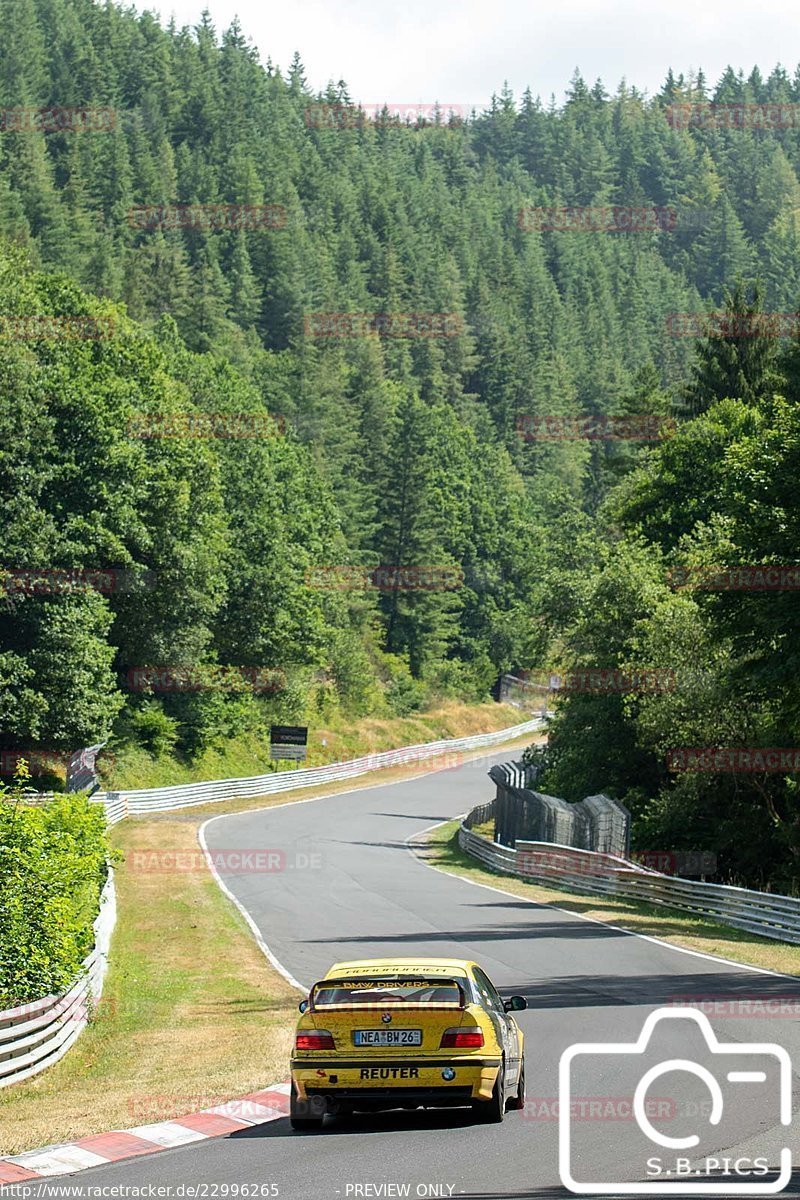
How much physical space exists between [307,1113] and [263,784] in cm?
6007

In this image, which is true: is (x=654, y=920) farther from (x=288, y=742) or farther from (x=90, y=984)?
(x=288, y=742)

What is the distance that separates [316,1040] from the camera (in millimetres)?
12539

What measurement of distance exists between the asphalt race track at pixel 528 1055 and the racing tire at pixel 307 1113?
116mm

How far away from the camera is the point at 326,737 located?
91812 millimetres

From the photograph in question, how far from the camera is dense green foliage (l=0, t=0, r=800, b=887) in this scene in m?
44.8

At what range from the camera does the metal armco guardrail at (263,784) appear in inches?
2338

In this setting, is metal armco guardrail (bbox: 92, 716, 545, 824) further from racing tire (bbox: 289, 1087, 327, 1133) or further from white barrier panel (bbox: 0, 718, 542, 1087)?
racing tire (bbox: 289, 1087, 327, 1133)

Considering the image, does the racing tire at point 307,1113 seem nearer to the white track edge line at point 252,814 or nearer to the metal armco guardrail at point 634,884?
the white track edge line at point 252,814

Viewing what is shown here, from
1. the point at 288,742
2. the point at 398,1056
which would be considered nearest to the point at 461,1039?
the point at 398,1056

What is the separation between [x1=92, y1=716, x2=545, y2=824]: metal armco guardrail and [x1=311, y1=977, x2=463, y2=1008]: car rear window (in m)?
38.6

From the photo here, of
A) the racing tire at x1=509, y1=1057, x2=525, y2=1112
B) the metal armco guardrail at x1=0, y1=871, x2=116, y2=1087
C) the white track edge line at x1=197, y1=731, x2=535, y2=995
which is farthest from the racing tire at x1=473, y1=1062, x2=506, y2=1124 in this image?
the white track edge line at x1=197, y1=731, x2=535, y2=995

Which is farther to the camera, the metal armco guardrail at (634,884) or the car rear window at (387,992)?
the metal armco guardrail at (634,884)

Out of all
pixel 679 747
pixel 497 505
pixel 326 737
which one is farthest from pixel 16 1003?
pixel 497 505

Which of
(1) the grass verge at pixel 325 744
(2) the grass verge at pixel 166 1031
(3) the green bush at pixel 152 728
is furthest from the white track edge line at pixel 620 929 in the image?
(3) the green bush at pixel 152 728
